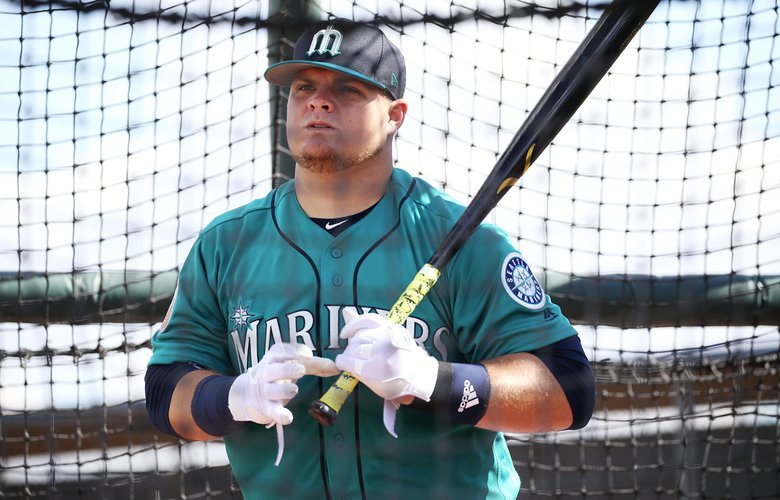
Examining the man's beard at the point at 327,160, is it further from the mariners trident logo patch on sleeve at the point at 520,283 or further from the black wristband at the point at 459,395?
the black wristband at the point at 459,395

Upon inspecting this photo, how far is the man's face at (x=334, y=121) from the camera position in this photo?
7.02 feet

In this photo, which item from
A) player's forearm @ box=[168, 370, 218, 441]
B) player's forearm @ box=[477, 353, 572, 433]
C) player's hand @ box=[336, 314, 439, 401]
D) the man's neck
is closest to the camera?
player's hand @ box=[336, 314, 439, 401]

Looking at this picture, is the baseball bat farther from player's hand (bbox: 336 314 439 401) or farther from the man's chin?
the man's chin

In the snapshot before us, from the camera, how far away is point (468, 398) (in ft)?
6.37

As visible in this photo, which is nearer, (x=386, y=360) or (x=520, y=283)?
(x=386, y=360)

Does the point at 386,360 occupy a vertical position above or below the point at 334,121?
below

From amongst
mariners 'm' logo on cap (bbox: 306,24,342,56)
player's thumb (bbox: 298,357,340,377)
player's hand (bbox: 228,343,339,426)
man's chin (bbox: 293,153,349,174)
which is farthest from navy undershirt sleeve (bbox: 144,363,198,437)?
mariners 'm' logo on cap (bbox: 306,24,342,56)

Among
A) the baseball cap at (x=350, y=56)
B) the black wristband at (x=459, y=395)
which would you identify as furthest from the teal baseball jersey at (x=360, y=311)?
the baseball cap at (x=350, y=56)

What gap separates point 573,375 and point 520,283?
22 cm

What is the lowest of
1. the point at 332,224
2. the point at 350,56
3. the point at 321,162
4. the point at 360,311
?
the point at 360,311

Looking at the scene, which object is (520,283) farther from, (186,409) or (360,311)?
(186,409)

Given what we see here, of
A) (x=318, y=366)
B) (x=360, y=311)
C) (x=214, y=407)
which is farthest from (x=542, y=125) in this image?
(x=214, y=407)

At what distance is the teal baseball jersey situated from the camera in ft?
6.77

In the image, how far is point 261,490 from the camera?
2137 millimetres
